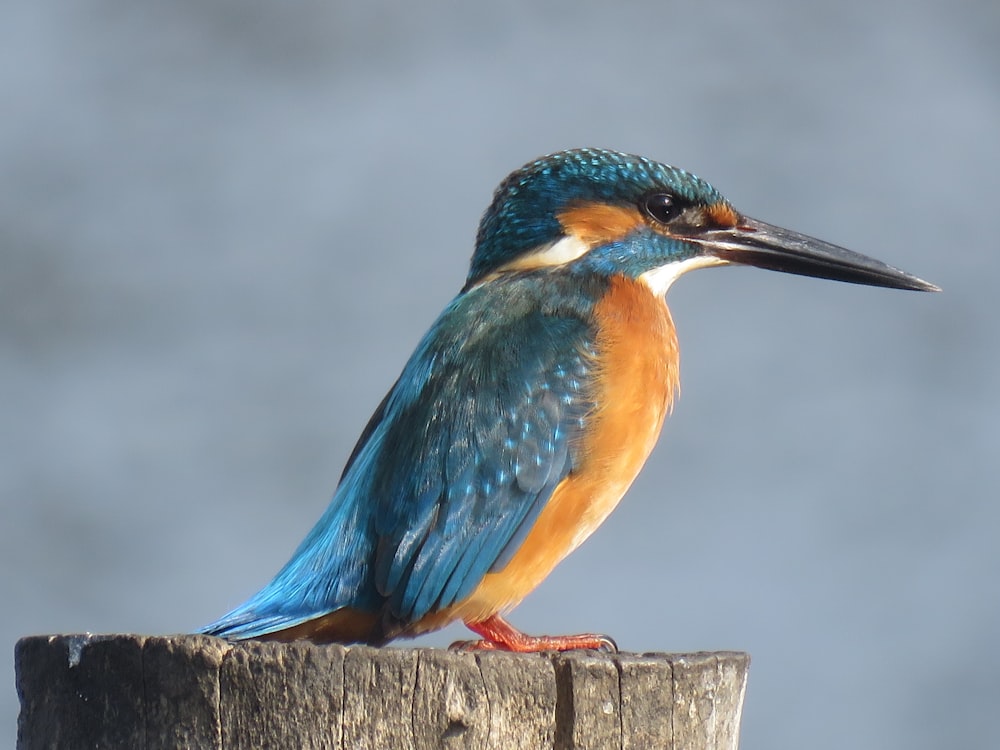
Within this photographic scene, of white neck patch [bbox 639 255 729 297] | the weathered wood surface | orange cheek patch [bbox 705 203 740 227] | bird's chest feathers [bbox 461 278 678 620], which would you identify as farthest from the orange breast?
the weathered wood surface

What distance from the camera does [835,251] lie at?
11.6 feet

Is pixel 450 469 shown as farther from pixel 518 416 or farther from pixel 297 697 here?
pixel 297 697

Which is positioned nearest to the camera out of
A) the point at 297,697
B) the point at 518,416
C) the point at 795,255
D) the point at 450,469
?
the point at 297,697

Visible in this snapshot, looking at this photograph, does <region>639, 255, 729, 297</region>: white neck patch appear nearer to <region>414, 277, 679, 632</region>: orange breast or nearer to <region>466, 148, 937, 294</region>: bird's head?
<region>466, 148, 937, 294</region>: bird's head

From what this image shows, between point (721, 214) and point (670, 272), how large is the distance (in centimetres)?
20

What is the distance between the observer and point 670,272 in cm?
330

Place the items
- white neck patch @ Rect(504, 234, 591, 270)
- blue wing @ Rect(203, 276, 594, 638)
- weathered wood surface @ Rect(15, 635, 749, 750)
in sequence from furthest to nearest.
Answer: white neck patch @ Rect(504, 234, 591, 270) < blue wing @ Rect(203, 276, 594, 638) < weathered wood surface @ Rect(15, 635, 749, 750)

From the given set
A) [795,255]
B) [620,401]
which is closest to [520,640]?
[620,401]

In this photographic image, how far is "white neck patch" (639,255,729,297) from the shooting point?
10.7 ft

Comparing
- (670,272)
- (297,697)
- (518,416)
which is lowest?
(297,697)

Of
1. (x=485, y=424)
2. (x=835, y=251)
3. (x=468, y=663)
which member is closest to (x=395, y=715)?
(x=468, y=663)

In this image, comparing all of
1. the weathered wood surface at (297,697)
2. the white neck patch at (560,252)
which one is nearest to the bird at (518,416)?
the white neck patch at (560,252)

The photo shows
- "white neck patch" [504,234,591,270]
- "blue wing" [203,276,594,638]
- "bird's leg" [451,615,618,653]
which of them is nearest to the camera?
"blue wing" [203,276,594,638]

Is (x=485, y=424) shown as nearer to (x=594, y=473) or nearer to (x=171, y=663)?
(x=594, y=473)
